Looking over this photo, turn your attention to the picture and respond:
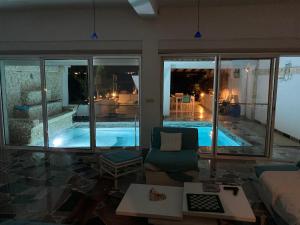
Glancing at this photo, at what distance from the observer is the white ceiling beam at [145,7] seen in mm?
3534

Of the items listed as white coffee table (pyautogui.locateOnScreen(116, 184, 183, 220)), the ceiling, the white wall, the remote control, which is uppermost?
the ceiling

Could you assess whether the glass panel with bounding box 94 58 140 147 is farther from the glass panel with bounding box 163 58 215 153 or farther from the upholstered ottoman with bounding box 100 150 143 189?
the upholstered ottoman with bounding box 100 150 143 189

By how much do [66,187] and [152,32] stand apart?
3151 millimetres

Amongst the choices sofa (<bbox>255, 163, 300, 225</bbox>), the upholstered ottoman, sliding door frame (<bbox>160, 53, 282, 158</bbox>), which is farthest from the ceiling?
sofa (<bbox>255, 163, 300, 225</bbox>)

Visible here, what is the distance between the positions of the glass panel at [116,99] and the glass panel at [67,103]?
10.7 inches

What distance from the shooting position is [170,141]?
403 cm

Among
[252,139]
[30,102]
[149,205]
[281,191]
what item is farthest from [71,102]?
[281,191]

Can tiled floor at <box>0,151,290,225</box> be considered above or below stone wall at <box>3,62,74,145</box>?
below

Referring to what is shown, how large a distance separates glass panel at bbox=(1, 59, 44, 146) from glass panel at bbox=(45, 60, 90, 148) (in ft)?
0.84

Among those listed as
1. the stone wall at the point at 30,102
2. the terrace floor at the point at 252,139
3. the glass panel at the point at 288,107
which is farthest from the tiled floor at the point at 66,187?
the glass panel at the point at 288,107

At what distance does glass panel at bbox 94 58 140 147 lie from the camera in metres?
5.05

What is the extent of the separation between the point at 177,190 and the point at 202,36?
2963mm

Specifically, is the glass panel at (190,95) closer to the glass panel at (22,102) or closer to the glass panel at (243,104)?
the glass panel at (243,104)

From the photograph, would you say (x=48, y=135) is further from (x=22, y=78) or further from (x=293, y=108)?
(x=293, y=108)
